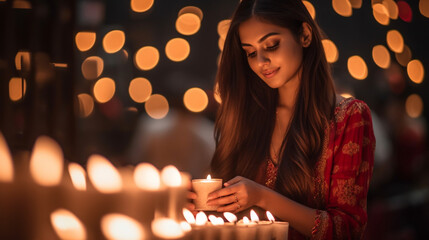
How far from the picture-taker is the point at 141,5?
17.6 ft

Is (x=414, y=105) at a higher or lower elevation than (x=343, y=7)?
lower

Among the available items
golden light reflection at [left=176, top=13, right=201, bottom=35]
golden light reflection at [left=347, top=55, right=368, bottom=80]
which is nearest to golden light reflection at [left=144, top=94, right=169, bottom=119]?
golden light reflection at [left=176, top=13, right=201, bottom=35]

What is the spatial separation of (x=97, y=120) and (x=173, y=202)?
4.09 meters

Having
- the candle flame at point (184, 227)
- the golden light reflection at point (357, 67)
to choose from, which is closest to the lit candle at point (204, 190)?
the candle flame at point (184, 227)

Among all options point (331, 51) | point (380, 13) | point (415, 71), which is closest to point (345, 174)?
point (331, 51)

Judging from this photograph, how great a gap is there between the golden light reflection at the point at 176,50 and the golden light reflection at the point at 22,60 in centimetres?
397

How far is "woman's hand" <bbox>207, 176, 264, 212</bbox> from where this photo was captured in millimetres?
1531

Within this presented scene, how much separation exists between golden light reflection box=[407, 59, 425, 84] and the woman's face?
3.29 m

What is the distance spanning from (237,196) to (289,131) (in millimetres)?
562

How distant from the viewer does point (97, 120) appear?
4777 mm

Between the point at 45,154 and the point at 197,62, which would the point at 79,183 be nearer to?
the point at 45,154

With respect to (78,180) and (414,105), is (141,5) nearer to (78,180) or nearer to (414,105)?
(414,105)

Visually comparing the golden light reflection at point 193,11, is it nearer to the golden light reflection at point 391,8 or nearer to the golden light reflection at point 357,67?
the golden light reflection at point 357,67

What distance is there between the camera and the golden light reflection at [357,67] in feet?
15.5
